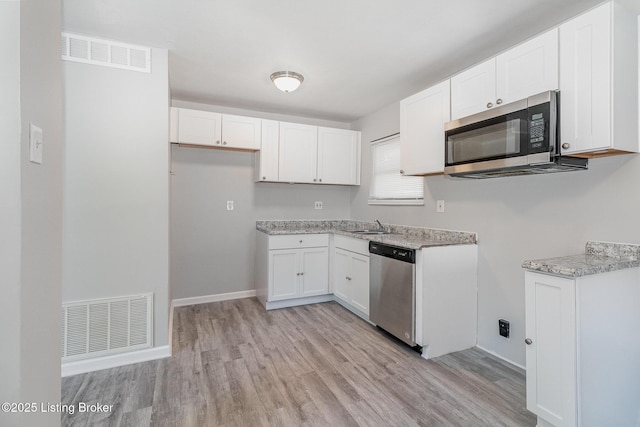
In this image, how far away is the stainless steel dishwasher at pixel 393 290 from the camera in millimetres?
2479

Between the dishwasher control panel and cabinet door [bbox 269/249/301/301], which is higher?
the dishwasher control panel

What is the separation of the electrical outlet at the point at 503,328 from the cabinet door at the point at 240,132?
2991 mm

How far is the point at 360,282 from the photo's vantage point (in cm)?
319

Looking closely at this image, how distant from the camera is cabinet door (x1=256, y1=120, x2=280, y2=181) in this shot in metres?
3.67

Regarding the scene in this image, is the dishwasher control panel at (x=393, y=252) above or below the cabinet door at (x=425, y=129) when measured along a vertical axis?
below

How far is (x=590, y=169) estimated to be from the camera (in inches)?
73.8

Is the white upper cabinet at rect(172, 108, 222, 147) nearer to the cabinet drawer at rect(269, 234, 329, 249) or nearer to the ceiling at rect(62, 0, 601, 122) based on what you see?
the ceiling at rect(62, 0, 601, 122)

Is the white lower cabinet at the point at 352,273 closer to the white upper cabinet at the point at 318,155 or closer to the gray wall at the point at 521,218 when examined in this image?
the gray wall at the point at 521,218

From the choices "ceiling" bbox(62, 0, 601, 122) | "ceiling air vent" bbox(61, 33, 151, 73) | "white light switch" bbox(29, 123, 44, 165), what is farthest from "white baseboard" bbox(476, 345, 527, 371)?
"ceiling air vent" bbox(61, 33, 151, 73)

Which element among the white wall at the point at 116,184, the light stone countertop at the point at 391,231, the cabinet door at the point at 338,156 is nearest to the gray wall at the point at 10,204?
the white wall at the point at 116,184

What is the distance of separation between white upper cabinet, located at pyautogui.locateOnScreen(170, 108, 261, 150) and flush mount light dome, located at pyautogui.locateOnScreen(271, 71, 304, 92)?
2.79 feet

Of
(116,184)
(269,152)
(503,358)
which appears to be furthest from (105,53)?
(503,358)

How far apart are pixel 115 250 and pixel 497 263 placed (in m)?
3.00

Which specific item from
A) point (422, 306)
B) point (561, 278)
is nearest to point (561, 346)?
point (561, 278)
